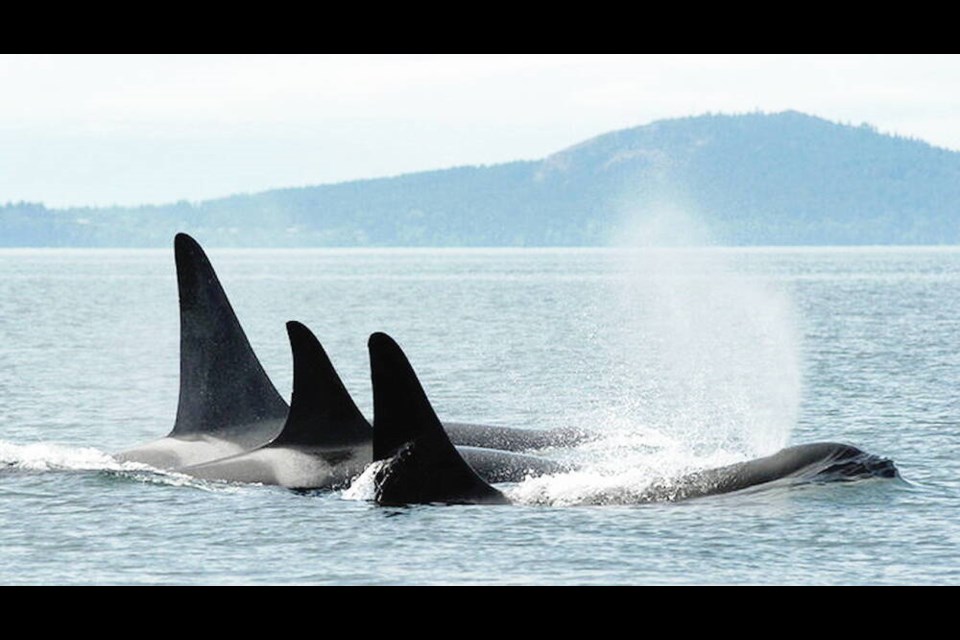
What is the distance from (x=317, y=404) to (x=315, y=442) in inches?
18.3

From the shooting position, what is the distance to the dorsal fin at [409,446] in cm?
1848

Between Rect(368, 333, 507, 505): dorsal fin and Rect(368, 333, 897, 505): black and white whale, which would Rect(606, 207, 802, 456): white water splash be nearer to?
Rect(368, 333, 897, 505): black and white whale

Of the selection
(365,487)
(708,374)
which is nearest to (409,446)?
(365,487)

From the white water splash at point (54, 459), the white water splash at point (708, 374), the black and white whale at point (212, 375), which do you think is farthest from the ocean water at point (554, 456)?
the black and white whale at point (212, 375)

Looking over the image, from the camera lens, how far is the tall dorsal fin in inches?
953

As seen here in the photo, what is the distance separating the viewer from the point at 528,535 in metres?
17.6

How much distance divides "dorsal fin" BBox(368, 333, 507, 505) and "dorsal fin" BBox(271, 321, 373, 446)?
203 centimetres

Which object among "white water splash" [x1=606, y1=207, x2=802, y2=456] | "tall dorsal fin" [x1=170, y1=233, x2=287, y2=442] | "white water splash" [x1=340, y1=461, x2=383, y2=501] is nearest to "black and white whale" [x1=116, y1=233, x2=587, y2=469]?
"tall dorsal fin" [x1=170, y1=233, x2=287, y2=442]

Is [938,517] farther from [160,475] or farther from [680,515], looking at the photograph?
[160,475]

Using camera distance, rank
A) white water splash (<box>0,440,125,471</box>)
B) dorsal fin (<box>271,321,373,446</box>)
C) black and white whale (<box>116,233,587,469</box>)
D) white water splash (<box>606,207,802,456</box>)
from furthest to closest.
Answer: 1. white water splash (<box>606,207,802,456</box>)
2. black and white whale (<box>116,233,587,469</box>)
3. white water splash (<box>0,440,125,471</box>)
4. dorsal fin (<box>271,321,373,446</box>)

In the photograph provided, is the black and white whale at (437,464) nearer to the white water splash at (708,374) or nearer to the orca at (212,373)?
the orca at (212,373)

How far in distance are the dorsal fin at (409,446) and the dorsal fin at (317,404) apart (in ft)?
6.67

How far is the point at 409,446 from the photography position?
18812mm

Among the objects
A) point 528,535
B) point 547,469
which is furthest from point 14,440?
point 528,535
